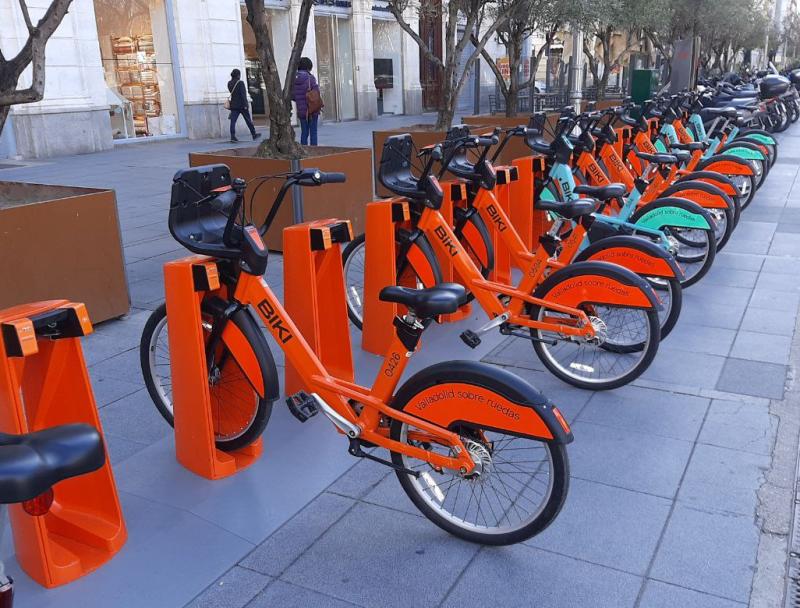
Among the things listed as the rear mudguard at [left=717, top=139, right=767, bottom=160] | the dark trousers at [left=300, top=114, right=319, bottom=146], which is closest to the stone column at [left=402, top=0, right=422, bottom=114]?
the dark trousers at [left=300, top=114, right=319, bottom=146]

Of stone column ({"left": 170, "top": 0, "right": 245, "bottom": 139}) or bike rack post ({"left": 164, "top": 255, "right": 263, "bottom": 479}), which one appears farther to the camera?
stone column ({"left": 170, "top": 0, "right": 245, "bottom": 139})

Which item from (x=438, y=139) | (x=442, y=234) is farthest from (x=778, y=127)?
(x=442, y=234)

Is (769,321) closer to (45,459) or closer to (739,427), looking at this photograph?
(739,427)

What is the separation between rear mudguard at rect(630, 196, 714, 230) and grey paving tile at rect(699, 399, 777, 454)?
1840 millimetres

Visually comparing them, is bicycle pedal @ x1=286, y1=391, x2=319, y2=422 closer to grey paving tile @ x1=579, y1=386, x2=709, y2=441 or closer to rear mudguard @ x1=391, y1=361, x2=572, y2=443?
rear mudguard @ x1=391, y1=361, x2=572, y2=443

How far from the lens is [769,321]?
5207 mm

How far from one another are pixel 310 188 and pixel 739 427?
458 centimetres

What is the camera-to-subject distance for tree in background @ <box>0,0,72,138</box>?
4.80 m

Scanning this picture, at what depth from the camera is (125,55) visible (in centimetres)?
1664

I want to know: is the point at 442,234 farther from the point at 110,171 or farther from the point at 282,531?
the point at 110,171

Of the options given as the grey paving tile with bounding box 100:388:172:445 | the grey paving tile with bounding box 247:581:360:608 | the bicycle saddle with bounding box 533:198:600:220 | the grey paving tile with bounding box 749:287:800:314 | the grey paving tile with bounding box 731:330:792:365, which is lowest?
the grey paving tile with bounding box 247:581:360:608

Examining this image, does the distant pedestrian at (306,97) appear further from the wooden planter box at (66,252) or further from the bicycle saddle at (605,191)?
the bicycle saddle at (605,191)

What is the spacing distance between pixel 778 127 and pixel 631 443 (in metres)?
17.3

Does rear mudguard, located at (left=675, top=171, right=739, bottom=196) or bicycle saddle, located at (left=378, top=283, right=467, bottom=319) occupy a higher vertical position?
bicycle saddle, located at (left=378, top=283, right=467, bottom=319)
